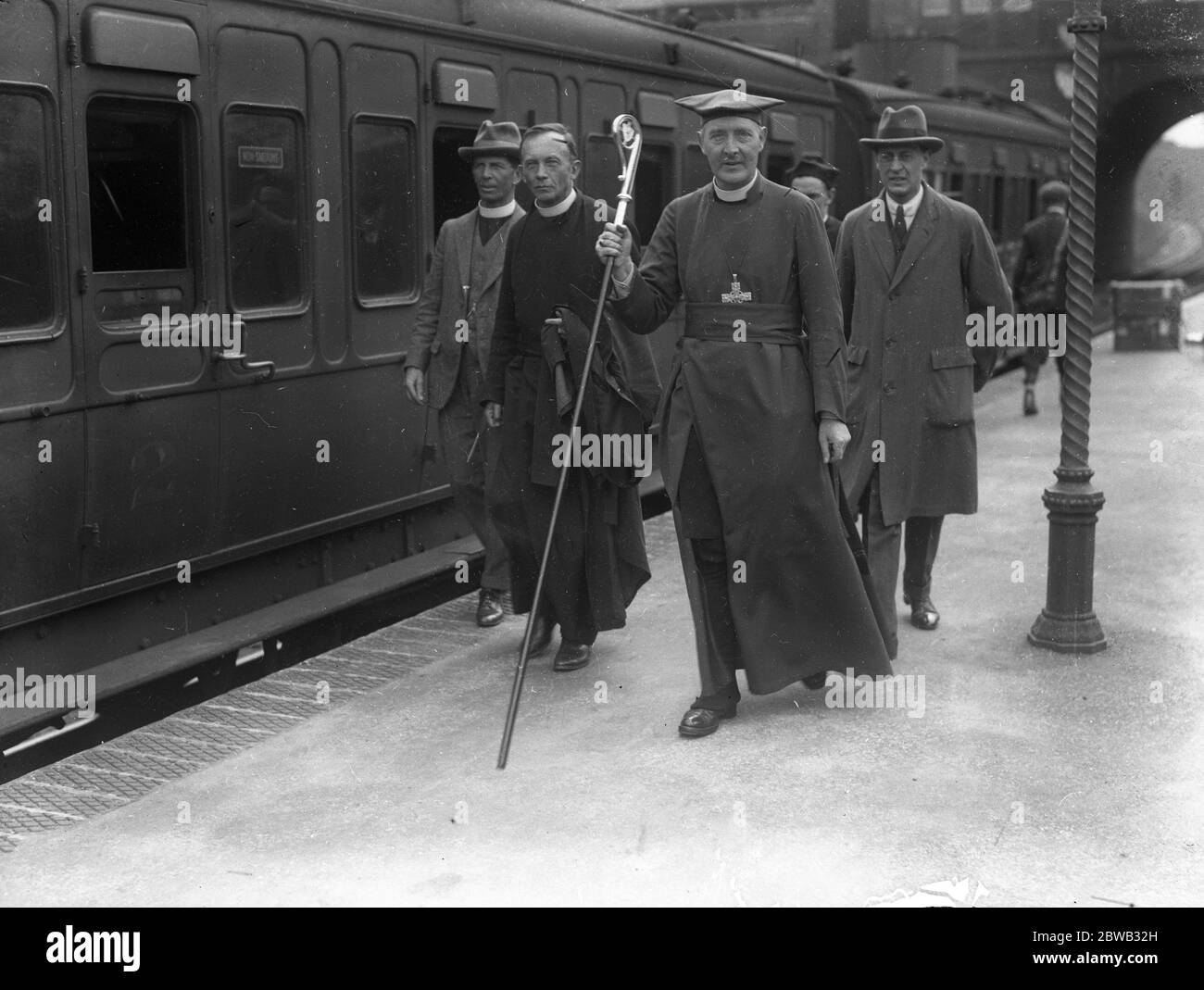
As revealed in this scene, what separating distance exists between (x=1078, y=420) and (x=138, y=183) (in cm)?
371

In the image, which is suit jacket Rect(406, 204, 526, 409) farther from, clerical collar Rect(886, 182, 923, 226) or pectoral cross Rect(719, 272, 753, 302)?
pectoral cross Rect(719, 272, 753, 302)

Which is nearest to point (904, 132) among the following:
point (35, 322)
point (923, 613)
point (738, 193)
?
point (738, 193)

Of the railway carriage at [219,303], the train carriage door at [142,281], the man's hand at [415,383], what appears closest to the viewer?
the railway carriage at [219,303]

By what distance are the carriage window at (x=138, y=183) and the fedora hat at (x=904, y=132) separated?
8.84 ft

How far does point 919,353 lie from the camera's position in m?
6.16

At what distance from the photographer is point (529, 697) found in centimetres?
571

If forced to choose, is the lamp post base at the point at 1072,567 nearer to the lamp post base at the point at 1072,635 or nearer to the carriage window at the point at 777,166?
the lamp post base at the point at 1072,635

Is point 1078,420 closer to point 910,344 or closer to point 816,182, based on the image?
point 910,344

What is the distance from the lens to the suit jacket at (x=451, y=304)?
21.9 ft

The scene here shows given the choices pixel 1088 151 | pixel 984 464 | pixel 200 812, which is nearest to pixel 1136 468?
pixel 984 464

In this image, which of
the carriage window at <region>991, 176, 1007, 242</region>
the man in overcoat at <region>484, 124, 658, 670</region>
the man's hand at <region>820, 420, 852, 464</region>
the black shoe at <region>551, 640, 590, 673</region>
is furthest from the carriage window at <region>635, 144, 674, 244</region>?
the carriage window at <region>991, 176, 1007, 242</region>

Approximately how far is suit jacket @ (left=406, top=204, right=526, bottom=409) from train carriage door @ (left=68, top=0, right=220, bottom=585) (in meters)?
0.95

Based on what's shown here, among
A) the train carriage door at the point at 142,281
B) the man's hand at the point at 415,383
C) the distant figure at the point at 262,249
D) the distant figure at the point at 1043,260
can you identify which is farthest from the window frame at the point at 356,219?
the distant figure at the point at 1043,260

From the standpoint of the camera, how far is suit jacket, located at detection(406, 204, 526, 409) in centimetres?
667
